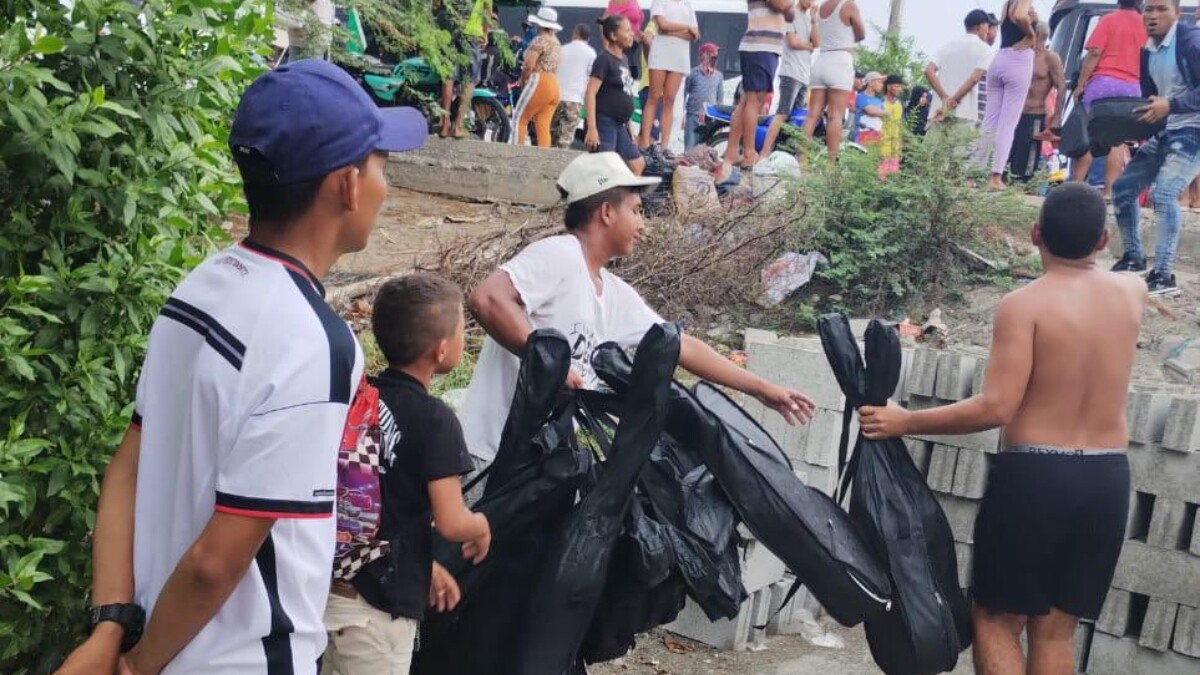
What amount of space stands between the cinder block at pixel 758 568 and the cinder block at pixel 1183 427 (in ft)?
4.89

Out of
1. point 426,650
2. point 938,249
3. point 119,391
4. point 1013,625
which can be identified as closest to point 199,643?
point 119,391

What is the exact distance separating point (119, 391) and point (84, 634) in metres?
0.56

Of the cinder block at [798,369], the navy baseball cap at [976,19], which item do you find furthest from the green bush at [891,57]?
the cinder block at [798,369]

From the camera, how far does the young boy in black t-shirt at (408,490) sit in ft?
8.44

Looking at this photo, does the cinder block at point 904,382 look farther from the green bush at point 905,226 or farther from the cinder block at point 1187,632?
the green bush at point 905,226

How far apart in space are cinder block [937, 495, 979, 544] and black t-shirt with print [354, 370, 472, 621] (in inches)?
107

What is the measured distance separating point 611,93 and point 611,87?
5 cm

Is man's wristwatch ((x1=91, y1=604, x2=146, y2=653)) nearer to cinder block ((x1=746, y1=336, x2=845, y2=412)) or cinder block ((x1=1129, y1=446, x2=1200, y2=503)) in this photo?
cinder block ((x1=746, y1=336, x2=845, y2=412))

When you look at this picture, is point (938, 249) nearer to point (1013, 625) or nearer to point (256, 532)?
point (1013, 625)

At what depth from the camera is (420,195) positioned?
11547 millimetres

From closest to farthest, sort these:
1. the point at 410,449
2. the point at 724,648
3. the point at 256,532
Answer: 1. the point at 256,532
2. the point at 410,449
3. the point at 724,648

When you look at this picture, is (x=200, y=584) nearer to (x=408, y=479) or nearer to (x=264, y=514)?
(x=264, y=514)

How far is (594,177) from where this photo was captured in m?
3.64

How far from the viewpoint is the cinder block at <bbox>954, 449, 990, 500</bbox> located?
4.62 meters
